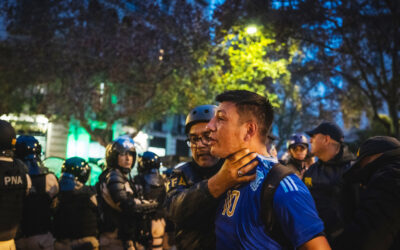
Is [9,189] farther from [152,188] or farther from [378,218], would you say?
[378,218]

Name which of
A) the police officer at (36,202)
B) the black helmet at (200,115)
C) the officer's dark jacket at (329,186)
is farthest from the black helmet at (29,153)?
the officer's dark jacket at (329,186)

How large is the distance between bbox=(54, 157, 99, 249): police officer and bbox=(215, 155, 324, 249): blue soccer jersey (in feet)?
14.1

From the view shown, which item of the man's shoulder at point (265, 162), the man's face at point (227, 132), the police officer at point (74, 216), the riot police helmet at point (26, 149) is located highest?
the man's face at point (227, 132)

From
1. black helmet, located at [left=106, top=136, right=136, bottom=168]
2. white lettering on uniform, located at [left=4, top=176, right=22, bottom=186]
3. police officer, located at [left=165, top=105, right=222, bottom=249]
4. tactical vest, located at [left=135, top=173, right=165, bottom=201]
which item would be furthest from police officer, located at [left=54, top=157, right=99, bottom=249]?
police officer, located at [left=165, top=105, right=222, bottom=249]

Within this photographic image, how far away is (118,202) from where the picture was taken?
16.7ft

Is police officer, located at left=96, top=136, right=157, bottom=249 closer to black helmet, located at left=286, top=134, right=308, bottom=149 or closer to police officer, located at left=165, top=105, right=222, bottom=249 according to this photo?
police officer, located at left=165, top=105, right=222, bottom=249

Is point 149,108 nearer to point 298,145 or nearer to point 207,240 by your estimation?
point 298,145

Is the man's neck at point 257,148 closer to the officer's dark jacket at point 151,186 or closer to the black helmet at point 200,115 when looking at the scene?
the black helmet at point 200,115

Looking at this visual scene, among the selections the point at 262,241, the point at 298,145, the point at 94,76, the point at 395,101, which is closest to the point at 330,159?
the point at 298,145

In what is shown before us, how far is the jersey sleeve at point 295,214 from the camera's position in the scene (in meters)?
1.50

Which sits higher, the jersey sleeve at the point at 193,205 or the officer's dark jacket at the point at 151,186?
the jersey sleeve at the point at 193,205

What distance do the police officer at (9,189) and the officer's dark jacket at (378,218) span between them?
3.67 m

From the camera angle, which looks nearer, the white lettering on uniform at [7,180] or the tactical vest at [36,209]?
the white lettering on uniform at [7,180]

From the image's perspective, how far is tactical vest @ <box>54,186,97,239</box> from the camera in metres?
5.42
